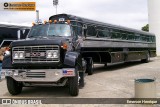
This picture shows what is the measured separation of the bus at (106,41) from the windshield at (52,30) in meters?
1.35

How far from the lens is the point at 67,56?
8219 mm

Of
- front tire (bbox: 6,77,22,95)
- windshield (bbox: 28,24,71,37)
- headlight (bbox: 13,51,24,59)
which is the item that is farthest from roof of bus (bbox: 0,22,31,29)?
headlight (bbox: 13,51,24,59)

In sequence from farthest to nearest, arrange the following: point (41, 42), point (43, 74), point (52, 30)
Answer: point (52, 30), point (41, 42), point (43, 74)

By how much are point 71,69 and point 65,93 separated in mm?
1449

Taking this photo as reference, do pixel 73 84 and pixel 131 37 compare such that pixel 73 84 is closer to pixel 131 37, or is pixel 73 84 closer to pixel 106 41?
pixel 106 41

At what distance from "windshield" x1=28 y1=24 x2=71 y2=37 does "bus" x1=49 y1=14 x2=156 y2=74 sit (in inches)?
53.0

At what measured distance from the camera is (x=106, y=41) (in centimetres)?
1669

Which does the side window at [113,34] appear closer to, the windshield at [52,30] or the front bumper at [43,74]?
the windshield at [52,30]

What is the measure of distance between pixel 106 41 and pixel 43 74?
9.18 meters

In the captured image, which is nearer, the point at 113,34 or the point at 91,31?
the point at 91,31

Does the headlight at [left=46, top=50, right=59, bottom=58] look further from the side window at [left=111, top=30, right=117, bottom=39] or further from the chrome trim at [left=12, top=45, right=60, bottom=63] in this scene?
the side window at [left=111, top=30, right=117, bottom=39]

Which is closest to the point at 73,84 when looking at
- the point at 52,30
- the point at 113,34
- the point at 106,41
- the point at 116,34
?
the point at 52,30

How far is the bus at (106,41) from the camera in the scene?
507 inches

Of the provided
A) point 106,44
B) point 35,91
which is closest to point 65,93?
point 35,91
